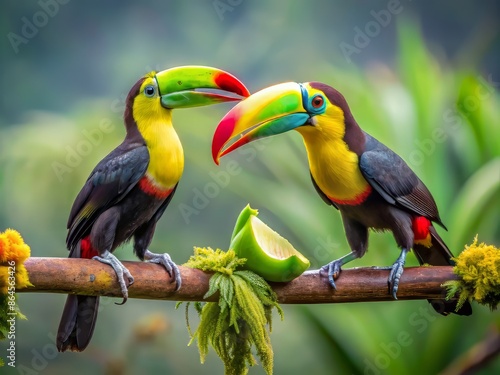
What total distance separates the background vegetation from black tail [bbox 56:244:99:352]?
53.2 inches

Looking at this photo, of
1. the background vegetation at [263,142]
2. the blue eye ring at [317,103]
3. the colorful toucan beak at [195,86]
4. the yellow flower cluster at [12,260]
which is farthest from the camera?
the background vegetation at [263,142]

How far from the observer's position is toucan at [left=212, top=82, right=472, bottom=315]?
219cm

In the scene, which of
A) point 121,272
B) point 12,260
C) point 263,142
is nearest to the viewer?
point 12,260

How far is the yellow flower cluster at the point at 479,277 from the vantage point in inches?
85.7

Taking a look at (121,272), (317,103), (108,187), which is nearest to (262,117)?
(317,103)

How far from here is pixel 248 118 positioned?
211 cm

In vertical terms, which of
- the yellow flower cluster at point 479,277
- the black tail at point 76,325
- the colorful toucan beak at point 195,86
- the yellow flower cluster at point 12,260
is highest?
the colorful toucan beak at point 195,86

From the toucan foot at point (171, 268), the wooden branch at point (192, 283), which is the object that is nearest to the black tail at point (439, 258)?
the wooden branch at point (192, 283)

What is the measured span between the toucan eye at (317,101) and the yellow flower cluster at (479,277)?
67 cm

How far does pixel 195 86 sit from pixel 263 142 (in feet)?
5.79

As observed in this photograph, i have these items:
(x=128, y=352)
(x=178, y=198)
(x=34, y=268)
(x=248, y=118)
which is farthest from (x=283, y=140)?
(x=34, y=268)

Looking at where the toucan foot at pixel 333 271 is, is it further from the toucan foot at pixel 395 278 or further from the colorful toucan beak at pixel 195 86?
the colorful toucan beak at pixel 195 86

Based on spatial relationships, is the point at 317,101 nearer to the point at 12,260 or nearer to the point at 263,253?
the point at 263,253

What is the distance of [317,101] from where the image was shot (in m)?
2.26
